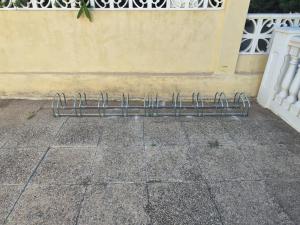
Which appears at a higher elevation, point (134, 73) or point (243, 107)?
point (134, 73)

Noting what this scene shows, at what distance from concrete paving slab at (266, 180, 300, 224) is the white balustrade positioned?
1.33m

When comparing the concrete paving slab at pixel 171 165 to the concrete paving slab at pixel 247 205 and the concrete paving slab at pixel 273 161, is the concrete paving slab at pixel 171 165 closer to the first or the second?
the concrete paving slab at pixel 247 205

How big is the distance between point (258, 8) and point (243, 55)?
14.8ft

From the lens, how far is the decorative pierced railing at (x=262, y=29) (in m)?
3.81

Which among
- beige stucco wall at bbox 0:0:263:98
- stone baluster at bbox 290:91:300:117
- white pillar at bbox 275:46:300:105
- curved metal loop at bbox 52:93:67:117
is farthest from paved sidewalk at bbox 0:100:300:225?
beige stucco wall at bbox 0:0:263:98

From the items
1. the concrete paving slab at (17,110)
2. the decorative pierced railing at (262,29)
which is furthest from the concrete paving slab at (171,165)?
the decorative pierced railing at (262,29)

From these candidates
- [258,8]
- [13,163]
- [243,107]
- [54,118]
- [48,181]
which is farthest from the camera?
[258,8]

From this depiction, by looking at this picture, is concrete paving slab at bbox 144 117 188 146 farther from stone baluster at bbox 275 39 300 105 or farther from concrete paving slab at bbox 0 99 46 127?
concrete paving slab at bbox 0 99 46 127

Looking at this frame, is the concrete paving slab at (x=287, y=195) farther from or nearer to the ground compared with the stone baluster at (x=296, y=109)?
nearer to the ground

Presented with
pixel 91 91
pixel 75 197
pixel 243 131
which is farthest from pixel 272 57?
pixel 75 197

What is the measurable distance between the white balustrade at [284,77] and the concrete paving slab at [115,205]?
277cm

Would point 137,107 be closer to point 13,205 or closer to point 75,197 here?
point 75,197

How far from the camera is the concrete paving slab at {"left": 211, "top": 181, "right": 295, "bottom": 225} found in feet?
6.88

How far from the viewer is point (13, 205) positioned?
87.7 inches
